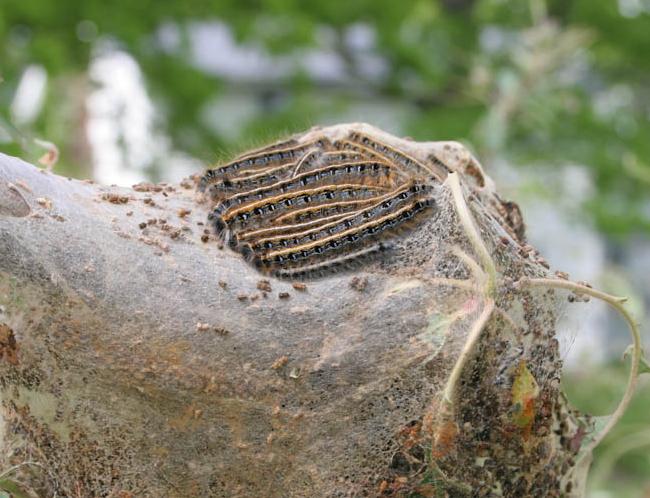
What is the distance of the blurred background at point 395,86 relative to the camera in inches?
337

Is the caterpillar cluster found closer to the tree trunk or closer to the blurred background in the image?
the tree trunk

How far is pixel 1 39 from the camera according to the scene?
8.83 m

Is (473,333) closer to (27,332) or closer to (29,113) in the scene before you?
(27,332)

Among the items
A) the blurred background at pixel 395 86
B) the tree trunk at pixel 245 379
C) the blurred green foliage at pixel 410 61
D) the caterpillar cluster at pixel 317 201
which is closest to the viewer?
the tree trunk at pixel 245 379

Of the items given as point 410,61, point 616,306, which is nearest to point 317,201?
point 616,306

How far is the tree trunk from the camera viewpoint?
199 centimetres

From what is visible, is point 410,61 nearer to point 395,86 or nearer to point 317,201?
point 395,86

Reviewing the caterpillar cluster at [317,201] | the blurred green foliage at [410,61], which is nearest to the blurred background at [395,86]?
the blurred green foliage at [410,61]

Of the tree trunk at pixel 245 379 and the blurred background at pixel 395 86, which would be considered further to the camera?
the blurred background at pixel 395 86

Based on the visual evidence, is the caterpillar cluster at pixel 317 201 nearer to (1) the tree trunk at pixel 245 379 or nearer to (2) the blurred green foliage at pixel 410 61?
(1) the tree trunk at pixel 245 379

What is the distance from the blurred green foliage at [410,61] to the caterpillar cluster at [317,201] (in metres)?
6.23

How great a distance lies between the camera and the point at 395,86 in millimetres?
12695

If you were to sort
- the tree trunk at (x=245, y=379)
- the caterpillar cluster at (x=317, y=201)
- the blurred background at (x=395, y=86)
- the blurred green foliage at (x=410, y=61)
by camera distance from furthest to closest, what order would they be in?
1. the blurred green foliage at (x=410, y=61)
2. the blurred background at (x=395, y=86)
3. the caterpillar cluster at (x=317, y=201)
4. the tree trunk at (x=245, y=379)

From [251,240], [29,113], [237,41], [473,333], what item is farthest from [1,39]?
[473,333]
